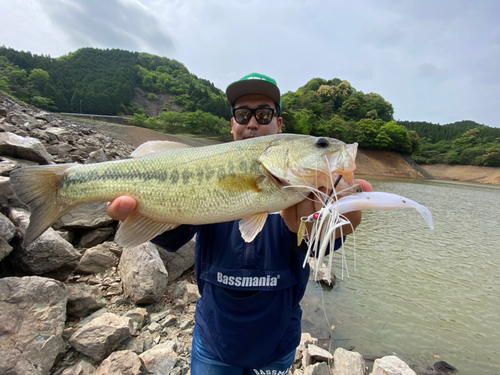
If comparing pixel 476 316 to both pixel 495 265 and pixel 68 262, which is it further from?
pixel 68 262

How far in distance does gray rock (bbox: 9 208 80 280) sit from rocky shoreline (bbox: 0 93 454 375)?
0.01 meters

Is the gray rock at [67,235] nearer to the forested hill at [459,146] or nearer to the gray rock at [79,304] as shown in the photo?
the gray rock at [79,304]

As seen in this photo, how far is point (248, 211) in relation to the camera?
1.97 metres

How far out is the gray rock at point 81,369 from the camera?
8.29ft

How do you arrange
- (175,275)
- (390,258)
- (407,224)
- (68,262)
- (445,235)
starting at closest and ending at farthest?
1. (68,262)
2. (175,275)
3. (390,258)
4. (445,235)
5. (407,224)

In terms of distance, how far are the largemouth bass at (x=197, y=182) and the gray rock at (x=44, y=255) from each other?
5.09ft

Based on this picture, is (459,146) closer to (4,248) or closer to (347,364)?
(347,364)

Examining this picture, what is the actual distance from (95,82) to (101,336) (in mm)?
89258

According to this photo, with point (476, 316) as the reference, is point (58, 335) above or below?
above

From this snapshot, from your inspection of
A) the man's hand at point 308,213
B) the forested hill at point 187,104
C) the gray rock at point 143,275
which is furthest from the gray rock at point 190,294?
the forested hill at point 187,104

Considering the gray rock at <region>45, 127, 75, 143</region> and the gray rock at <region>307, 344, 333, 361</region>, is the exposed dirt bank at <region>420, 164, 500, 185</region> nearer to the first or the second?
the gray rock at <region>307, 344, 333, 361</region>

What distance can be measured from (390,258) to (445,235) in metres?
5.44

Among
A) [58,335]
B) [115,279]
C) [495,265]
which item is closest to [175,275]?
[115,279]

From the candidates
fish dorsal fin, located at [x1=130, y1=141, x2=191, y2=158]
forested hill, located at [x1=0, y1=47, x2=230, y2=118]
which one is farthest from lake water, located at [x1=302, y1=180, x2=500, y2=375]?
forested hill, located at [x1=0, y1=47, x2=230, y2=118]
